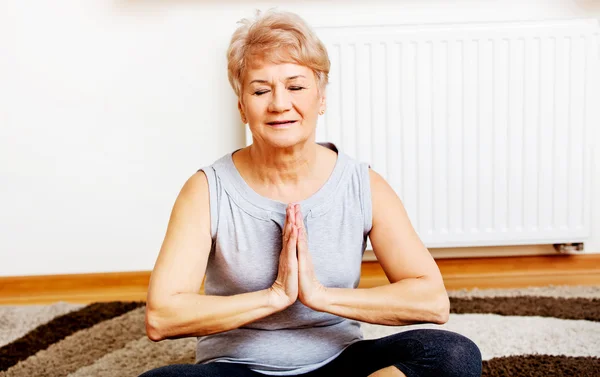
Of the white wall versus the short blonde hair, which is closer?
the short blonde hair

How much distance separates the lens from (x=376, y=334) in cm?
217

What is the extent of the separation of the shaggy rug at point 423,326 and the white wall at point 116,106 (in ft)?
1.23

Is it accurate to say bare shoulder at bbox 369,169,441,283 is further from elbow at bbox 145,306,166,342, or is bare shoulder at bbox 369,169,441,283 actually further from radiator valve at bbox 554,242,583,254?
radiator valve at bbox 554,242,583,254

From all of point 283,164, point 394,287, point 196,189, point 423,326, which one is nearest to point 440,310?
point 394,287

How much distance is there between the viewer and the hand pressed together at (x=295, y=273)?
137cm

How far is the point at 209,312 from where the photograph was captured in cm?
137

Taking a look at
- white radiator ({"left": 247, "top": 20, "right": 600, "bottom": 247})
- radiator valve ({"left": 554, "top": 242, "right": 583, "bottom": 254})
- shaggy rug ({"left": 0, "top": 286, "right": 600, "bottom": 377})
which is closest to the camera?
shaggy rug ({"left": 0, "top": 286, "right": 600, "bottom": 377})

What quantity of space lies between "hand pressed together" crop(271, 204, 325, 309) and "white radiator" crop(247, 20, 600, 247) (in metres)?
1.32

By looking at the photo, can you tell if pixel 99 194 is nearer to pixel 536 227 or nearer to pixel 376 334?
pixel 376 334

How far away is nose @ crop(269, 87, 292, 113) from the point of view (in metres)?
1.42

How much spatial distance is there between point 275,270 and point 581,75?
1642mm

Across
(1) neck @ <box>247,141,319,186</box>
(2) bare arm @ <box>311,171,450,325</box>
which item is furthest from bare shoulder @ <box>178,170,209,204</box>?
(2) bare arm @ <box>311,171,450,325</box>

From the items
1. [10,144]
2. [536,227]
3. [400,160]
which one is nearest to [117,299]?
[10,144]

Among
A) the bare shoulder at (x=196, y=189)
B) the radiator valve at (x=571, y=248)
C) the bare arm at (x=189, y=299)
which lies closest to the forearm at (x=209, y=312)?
the bare arm at (x=189, y=299)
